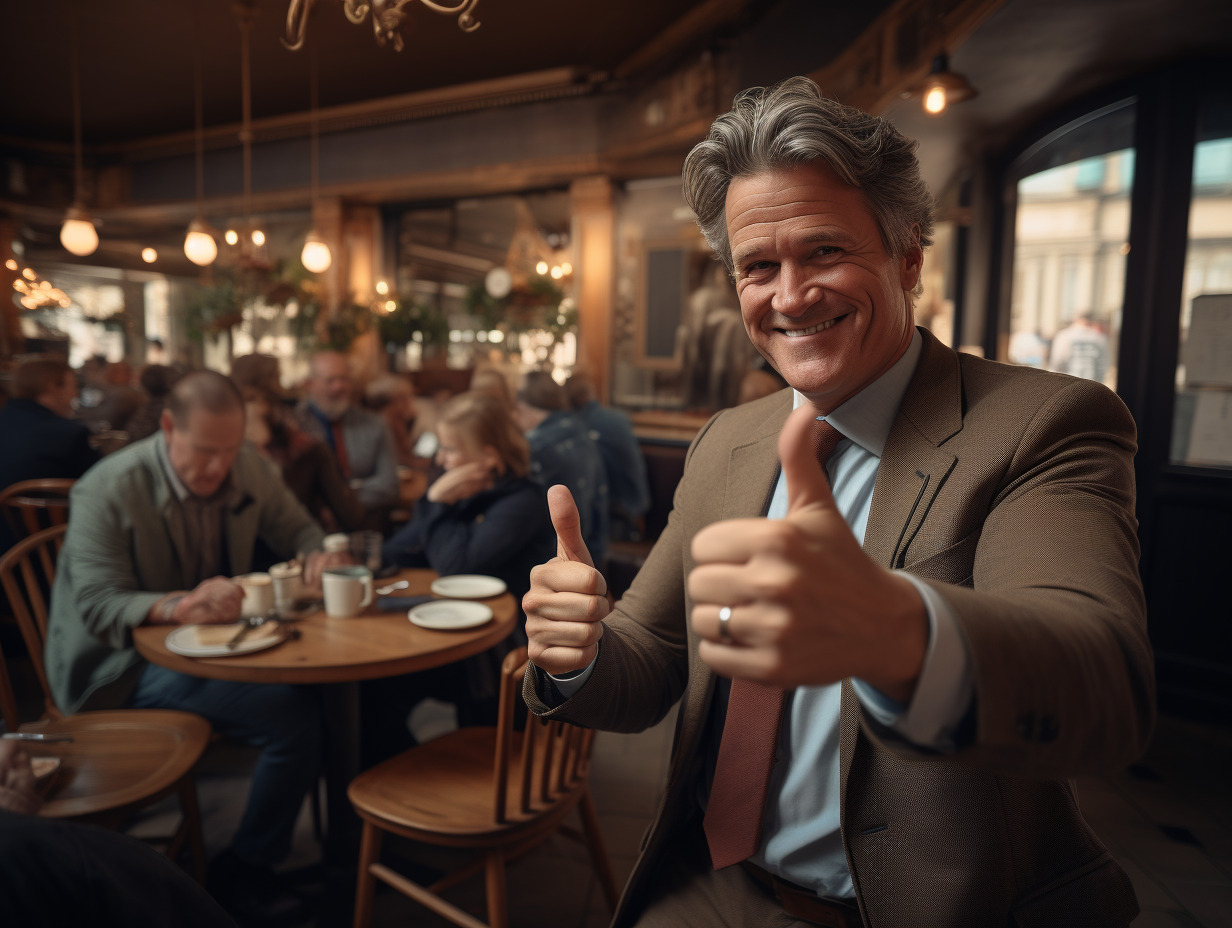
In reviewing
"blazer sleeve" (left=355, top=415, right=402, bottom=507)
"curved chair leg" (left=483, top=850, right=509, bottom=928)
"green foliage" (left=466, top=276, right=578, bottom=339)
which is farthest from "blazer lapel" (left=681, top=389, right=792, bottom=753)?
"green foliage" (left=466, top=276, right=578, bottom=339)

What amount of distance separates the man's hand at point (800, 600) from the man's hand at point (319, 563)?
2.11 m

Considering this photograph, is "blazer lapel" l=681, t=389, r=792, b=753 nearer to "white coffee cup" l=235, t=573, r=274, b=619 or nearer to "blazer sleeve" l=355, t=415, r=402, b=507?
"white coffee cup" l=235, t=573, r=274, b=619

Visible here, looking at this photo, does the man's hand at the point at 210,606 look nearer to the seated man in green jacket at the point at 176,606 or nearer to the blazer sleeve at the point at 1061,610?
the seated man in green jacket at the point at 176,606

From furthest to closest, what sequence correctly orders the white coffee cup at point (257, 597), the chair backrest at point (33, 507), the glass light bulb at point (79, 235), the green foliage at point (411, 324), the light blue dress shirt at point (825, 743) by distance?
the green foliage at point (411, 324) < the glass light bulb at point (79, 235) < the chair backrest at point (33, 507) < the white coffee cup at point (257, 597) < the light blue dress shirt at point (825, 743)

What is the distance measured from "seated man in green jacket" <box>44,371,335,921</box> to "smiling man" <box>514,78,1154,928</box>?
1.40 meters

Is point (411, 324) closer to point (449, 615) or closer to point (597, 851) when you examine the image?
point (449, 615)

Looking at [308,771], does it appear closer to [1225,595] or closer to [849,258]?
[849,258]

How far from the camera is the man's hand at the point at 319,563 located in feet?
7.88

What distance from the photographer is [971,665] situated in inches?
23.1

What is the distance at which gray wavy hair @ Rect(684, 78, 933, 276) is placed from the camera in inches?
37.5

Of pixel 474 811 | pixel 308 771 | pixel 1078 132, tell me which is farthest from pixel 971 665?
pixel 1078 132

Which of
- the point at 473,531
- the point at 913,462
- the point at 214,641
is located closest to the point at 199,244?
the point at 473,531

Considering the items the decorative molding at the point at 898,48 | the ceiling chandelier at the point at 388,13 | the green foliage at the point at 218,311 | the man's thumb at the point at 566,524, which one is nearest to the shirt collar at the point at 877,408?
the man's thumb at the point at 566,524

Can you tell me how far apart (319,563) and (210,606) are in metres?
0.40
